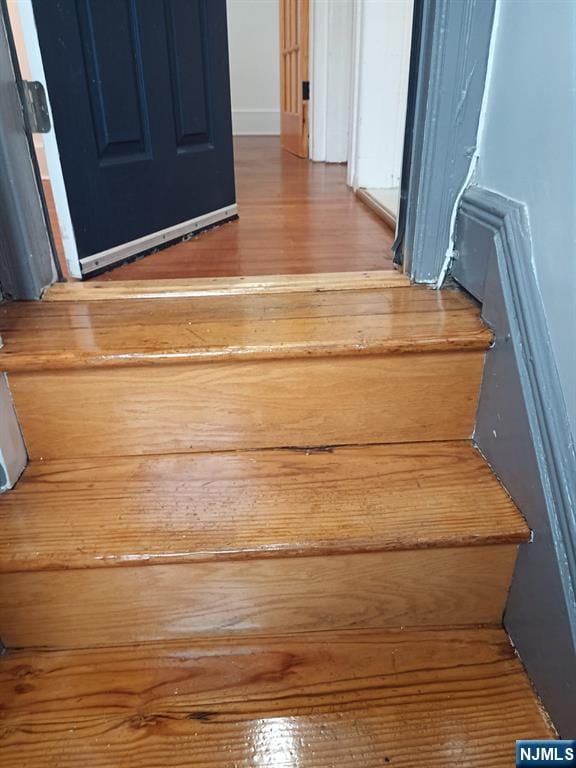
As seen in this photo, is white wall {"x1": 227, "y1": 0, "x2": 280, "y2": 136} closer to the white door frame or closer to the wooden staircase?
the white door frame

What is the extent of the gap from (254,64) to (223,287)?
504 centimetres

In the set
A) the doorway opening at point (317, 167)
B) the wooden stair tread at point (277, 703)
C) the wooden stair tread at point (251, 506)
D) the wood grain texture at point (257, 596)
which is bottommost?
the wooden stair tread at point (277, 703)

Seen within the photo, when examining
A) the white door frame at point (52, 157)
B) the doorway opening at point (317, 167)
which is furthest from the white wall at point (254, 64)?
the white door frame at point (52, 157)

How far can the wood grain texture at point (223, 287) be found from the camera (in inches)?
43.6

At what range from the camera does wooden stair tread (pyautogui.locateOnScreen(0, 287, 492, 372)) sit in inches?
34.8

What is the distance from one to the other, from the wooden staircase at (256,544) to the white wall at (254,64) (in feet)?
16.6

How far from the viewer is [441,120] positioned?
38.1 inches

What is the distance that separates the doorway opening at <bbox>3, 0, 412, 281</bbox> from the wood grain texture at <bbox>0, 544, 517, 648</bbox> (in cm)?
73

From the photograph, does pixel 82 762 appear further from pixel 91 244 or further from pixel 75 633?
pixel 91 244

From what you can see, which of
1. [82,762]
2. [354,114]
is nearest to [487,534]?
[82,762]

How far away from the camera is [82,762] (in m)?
0.70

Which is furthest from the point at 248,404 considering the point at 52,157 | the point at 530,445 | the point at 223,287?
the point at 52,157

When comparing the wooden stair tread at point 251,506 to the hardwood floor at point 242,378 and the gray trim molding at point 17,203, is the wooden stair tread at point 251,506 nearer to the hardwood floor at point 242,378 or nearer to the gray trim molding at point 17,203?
the hardwood floor at point 242,378

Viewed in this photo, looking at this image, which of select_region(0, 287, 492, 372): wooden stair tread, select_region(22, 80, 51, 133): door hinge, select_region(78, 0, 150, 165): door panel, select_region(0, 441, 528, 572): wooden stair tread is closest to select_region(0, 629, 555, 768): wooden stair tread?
select_region(0, 441, 528, 572): wooden stair tread
